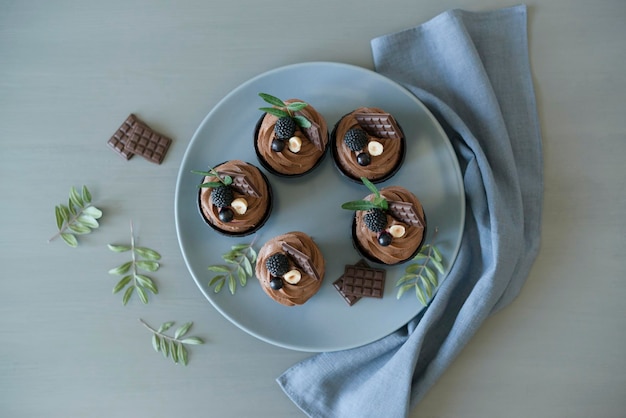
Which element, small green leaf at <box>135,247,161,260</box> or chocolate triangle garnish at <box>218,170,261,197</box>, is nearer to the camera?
chocolate triangle garnish at <box>218,170,261,197</box>

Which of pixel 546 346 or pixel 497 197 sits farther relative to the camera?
pixel 546 346

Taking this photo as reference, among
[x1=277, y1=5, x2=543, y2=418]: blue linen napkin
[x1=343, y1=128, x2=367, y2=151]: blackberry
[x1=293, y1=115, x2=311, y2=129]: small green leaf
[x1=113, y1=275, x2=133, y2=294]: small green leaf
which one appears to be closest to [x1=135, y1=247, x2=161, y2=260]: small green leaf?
[x1=113, y1=275, x2=133, y2=294]: small green leaf

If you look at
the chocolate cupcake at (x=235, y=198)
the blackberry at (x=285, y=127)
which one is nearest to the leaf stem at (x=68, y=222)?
the chocolate cupcake at (x=235, y=198)

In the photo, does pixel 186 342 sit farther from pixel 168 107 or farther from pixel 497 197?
pixel 497 197

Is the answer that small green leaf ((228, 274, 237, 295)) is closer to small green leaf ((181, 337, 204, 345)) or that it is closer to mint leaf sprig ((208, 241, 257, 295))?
mint leaf sprig ((208, 241, 257, 295))

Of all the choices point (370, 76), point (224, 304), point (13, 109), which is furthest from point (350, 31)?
point (13, 109)

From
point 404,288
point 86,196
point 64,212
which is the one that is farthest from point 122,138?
point 404,288
